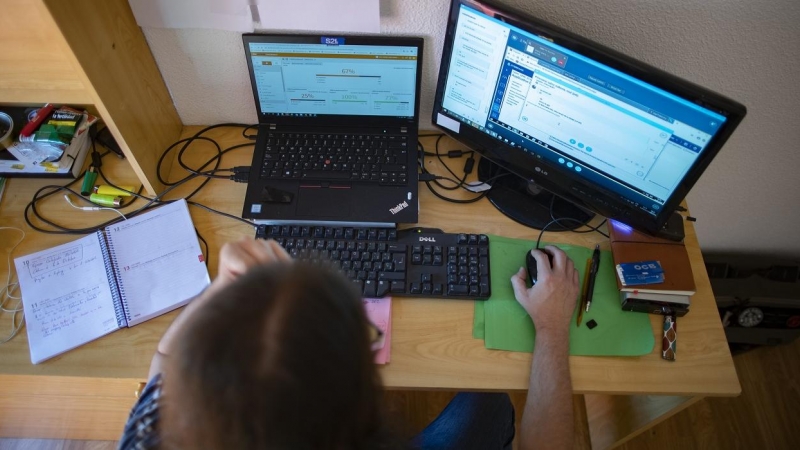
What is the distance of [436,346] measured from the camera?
3.10ft

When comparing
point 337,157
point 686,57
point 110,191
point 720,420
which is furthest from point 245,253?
point 720,420

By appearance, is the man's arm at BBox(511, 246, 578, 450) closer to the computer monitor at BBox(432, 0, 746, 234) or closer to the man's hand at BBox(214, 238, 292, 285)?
the computer monitor at BBox(432, 0, 746, 234)

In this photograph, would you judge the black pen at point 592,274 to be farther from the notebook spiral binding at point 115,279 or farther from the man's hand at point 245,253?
the notebook spiral binding at point 115,279

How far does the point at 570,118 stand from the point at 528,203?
240 mm

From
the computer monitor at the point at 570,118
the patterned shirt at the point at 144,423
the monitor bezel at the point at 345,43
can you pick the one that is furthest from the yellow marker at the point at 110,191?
the computer monitor at the point at 570,118

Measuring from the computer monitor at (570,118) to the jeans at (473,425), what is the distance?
40cm

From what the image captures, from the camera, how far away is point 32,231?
1058mm

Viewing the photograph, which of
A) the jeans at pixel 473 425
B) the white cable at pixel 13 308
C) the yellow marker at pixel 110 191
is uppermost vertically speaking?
the yellow marker at pixel 110 191

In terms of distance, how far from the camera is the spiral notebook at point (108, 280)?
936 mm

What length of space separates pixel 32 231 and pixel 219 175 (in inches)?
15.0

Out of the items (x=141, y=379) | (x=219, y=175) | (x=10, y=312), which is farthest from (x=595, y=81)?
(x=10, y=312)

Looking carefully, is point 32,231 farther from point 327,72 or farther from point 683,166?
point 683,166

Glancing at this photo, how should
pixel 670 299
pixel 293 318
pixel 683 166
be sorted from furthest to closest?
pixel 670 299
pixel 683 166
pixel 293 318

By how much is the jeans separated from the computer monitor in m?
0.40
